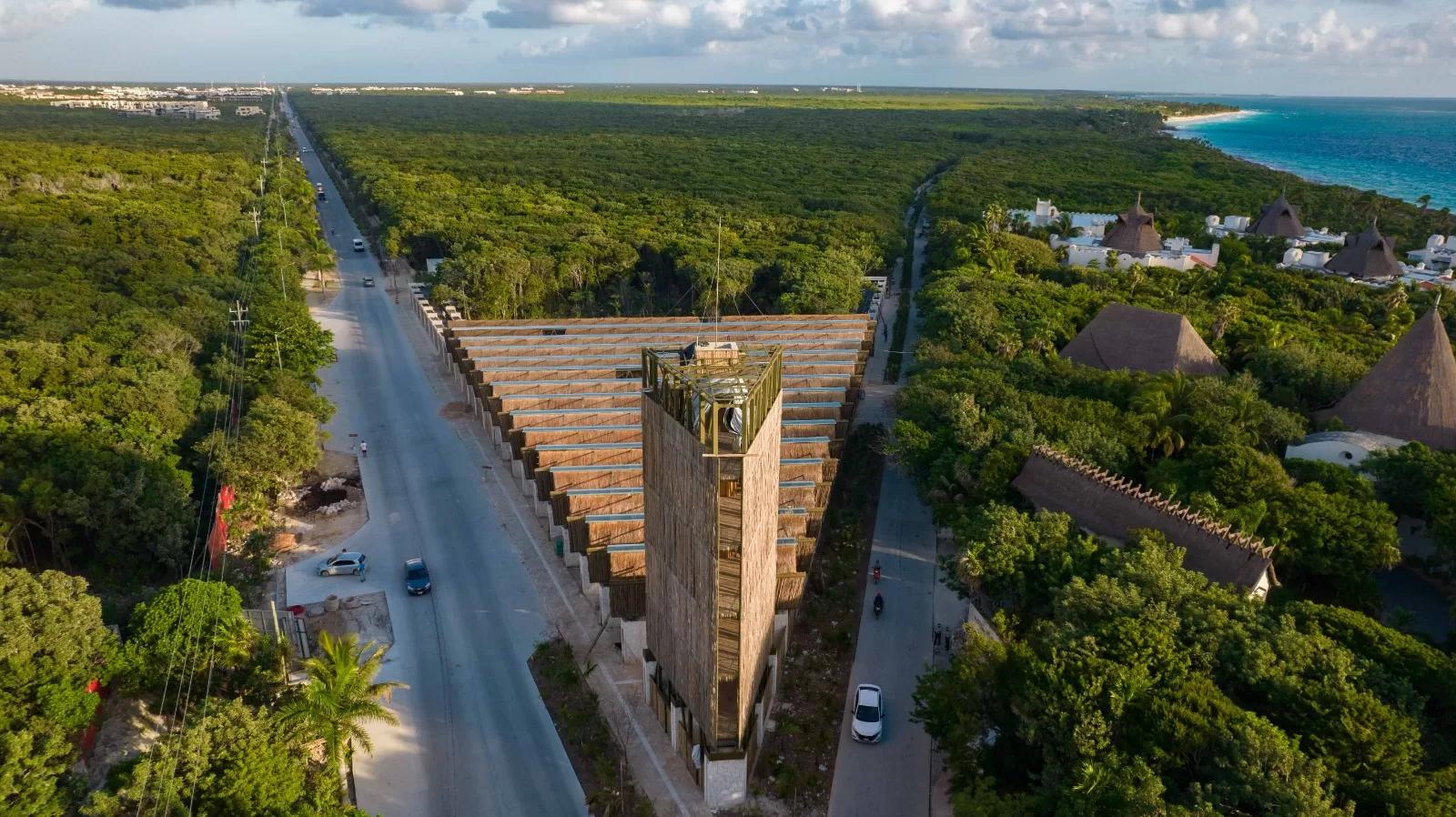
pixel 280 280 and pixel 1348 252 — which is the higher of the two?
pixel 1348 252

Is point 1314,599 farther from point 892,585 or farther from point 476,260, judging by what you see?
point 476,260

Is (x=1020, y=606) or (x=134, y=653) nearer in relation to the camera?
(x=134, y=653)

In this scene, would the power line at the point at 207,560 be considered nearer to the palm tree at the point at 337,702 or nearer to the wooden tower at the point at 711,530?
the palm tree at the point at 337,702

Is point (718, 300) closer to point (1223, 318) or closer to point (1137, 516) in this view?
point (1137, 516)

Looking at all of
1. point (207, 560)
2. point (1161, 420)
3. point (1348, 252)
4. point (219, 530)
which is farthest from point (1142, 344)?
point (207, 560)

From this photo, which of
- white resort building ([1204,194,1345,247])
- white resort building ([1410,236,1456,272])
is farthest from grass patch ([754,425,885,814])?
white resort building ([1410,236,1456,272])

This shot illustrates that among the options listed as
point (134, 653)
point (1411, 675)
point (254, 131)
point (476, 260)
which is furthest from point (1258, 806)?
point (254, 131)
